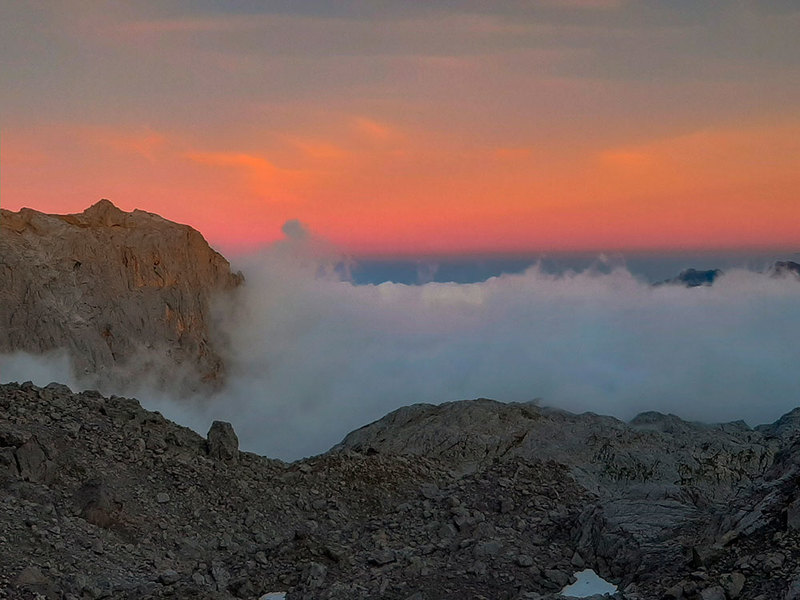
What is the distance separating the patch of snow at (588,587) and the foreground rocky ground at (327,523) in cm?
21

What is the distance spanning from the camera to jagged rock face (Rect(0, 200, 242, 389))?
346ft

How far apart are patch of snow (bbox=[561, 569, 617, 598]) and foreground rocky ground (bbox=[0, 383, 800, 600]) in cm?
21

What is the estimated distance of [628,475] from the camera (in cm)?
4362

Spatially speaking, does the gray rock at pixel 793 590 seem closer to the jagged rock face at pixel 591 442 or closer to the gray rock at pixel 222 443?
the gray rock at pixel 222 443

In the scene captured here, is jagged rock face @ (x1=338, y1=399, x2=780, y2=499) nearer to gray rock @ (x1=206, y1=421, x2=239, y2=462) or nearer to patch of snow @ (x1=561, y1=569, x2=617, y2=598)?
gray rock @ (x1=206, y1=421, x2=239, y2=462)

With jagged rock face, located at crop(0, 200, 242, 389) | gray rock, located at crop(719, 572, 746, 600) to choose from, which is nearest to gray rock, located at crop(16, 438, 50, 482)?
gray rock, located at crop(719, 572, 746, 600)

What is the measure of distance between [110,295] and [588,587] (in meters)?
110

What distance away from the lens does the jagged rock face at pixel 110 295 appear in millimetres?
105438

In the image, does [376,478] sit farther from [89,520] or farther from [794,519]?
[794,519]

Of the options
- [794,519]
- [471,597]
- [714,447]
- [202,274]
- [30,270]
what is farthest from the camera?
[202,274]

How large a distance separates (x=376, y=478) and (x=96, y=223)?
107558 millimetres

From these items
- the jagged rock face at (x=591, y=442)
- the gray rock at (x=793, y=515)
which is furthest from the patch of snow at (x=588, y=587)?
the jagged rock face at (x=591, y=442)

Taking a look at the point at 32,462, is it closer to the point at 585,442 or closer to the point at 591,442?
the point at 585,442

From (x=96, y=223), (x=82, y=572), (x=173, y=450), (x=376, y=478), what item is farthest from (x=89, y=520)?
(x=96, y=223)
